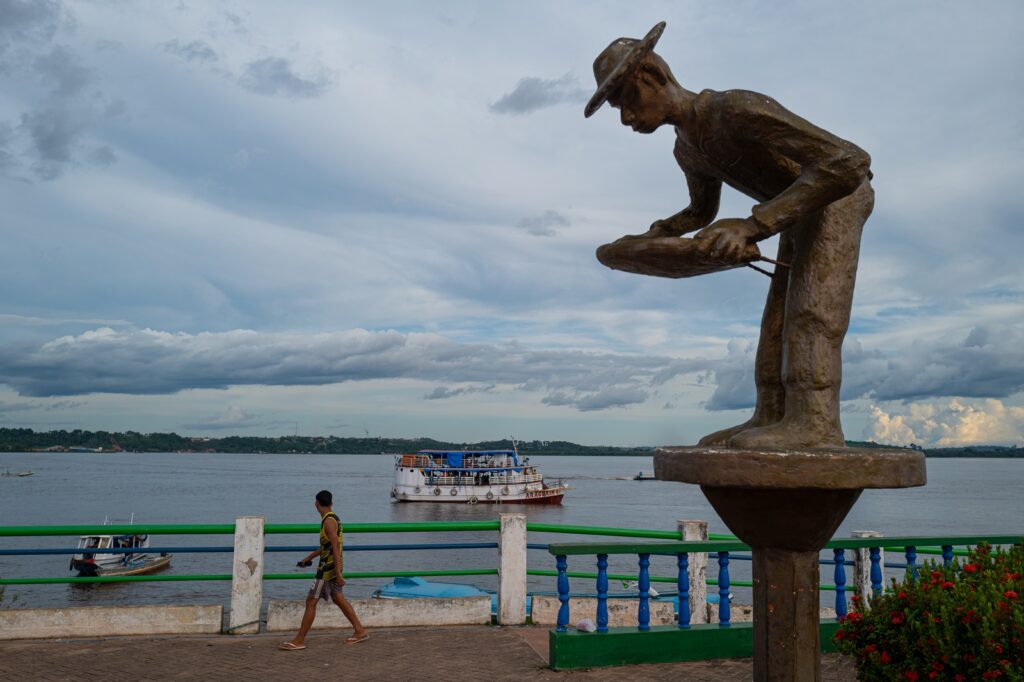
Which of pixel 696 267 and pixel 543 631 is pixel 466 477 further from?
pixel 696 267

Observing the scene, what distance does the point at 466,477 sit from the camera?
199ft

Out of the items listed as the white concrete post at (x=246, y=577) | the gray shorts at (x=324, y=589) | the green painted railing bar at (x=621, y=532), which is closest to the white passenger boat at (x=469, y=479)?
the green painted railing bar at (x=621, y=532)

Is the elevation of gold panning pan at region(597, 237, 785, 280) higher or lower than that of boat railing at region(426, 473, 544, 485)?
higher

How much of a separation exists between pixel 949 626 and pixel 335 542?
581 cm

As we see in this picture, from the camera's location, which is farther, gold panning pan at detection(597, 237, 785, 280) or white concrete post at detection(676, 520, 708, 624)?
white concrete post at detection(676, 520, 708, 624)

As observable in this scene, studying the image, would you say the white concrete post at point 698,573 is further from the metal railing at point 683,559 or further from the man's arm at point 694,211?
the man's arm at point 694,211

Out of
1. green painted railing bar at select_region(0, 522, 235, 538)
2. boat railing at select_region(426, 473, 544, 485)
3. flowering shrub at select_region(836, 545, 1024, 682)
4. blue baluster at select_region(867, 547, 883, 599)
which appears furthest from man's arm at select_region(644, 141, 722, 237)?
boat railing at select_region(426, 473, 544, 485)

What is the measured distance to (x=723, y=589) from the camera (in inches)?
280

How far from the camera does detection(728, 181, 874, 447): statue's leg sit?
12.6 ft

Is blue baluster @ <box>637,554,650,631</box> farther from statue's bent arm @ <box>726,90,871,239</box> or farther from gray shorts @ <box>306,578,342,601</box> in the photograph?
→ statue's bent arm @ <box>726,90,871,239</box>

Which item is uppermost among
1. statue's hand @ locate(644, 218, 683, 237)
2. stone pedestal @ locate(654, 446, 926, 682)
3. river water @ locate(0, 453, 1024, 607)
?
statue's hand @ locate(644, 218, 683, 237)

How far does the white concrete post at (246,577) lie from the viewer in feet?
28.1

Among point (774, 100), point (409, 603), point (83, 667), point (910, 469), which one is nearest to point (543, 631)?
point (409, 603)

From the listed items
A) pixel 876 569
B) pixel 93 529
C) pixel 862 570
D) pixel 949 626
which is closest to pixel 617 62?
pixel 949 626
